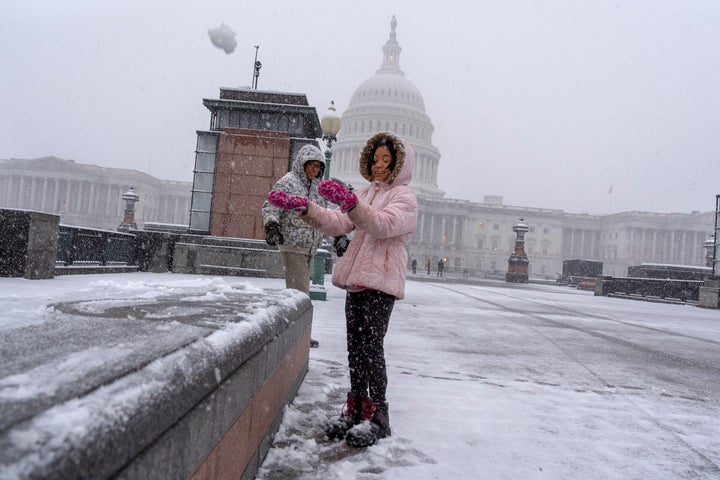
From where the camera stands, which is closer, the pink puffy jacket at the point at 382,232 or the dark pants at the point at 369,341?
the pink puffy jacket at the point at 382,232

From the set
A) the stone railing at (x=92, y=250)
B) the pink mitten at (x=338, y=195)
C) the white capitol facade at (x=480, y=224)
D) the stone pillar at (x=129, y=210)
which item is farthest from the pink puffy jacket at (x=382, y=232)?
the white capitol facade at (x=480, y=224)

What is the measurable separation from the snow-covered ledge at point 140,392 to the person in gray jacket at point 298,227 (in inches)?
87.0

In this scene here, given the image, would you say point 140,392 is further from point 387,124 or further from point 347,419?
point 387,124

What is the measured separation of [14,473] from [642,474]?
2699mm

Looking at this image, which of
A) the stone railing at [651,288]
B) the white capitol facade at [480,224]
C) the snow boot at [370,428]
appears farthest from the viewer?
the white capitol facade at [480,224]

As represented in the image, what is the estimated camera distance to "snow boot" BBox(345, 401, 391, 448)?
2.65 meters

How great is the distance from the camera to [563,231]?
344 ft

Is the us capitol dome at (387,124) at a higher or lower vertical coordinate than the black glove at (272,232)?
higher

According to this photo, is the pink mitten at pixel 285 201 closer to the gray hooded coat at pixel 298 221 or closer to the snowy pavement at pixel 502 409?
the snowy pavement at pixel 502 409

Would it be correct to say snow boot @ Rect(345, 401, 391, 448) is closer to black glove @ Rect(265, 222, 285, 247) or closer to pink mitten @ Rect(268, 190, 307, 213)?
pink mitten @ Rect(268, 190, 307, 213)

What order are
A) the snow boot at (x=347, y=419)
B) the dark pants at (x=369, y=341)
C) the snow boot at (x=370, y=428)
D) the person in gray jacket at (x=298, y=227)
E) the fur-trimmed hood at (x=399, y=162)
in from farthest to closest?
the person in gray jacket at (x=298, y=227)
the fur-trimmed hood at (x=399, y=162)
the dark pants at (x=369, y=341)
the snow boot at (x=347, y=419)
the snow boot at (x=370, y=428)

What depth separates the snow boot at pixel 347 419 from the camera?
108 inches

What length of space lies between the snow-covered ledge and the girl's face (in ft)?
3.95

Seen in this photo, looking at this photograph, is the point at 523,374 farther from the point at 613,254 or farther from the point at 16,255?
the point at 613,254
